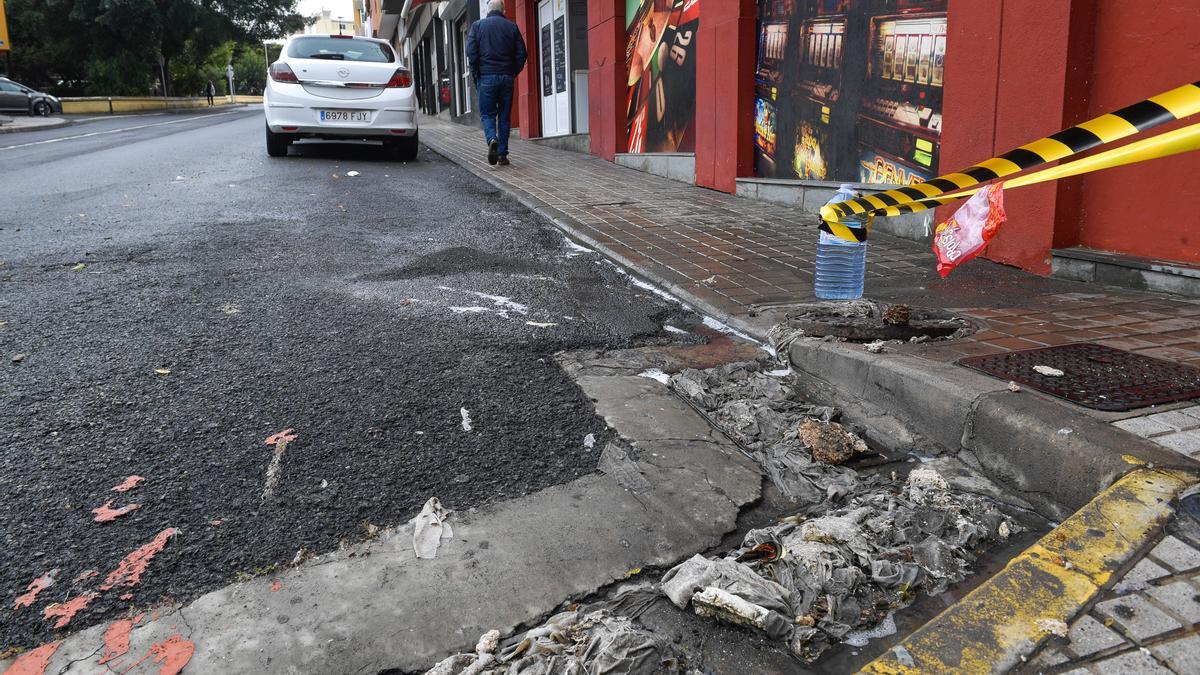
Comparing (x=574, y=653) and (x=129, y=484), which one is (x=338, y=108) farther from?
(x=574, y=653)

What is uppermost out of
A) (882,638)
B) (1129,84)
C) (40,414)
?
(1129,84)

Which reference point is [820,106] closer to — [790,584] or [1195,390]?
[1195,390]

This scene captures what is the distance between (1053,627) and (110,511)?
2503 mm

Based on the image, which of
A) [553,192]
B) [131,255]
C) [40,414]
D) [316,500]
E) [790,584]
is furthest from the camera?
[553,192]

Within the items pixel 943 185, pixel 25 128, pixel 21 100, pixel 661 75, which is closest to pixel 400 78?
pixel 661 75

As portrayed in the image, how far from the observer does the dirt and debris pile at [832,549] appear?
6.47 ft

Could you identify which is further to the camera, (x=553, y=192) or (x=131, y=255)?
(x=553, y=192)

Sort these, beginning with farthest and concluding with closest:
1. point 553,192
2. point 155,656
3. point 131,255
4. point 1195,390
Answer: point 553,192 < point 131,255 < point 1195,390 < point 155,656

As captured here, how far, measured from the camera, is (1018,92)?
16.3 ft

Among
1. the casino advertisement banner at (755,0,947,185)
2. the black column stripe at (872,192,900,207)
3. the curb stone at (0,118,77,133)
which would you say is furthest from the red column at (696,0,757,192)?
the curb stone at (0,118,77,133)

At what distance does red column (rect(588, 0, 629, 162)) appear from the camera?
12.2 metres

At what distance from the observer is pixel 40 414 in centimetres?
302

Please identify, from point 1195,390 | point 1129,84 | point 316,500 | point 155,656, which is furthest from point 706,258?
point 155,656

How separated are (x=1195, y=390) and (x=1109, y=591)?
126 centimetres
